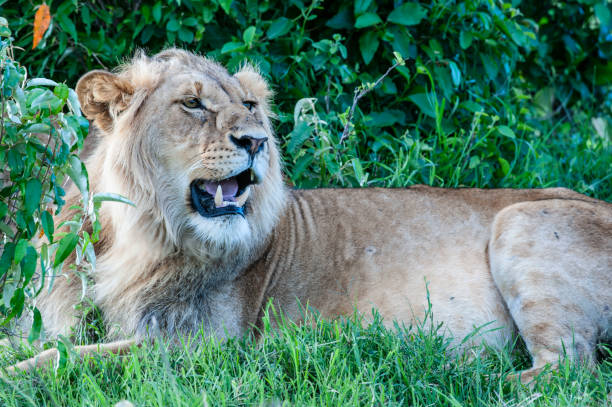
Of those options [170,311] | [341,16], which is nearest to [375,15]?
[341,16]

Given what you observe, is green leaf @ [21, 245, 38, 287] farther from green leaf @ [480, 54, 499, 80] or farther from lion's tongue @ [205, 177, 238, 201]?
green leaf @ [480, 54, 499, 80]

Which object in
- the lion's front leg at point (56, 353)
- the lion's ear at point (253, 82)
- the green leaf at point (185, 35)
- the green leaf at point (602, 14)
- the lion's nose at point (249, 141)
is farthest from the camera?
the green leaf at point (602, 14)

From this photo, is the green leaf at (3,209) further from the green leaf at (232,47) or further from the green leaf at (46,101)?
the green leaf at (232,47)

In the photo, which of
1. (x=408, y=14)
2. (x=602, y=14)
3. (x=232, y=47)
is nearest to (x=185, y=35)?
(x=232, y=47)

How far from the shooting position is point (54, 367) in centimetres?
267

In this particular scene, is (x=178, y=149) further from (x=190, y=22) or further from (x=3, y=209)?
(x=190, y=22)

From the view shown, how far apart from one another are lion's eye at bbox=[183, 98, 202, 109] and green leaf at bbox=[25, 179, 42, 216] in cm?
78

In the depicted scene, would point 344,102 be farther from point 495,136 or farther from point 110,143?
point 110,143

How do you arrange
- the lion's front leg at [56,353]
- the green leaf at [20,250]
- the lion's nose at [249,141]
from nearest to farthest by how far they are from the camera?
1. the green leaf at [20,250]
2. the lion's front leg at [56,353]
3. the lion's nose at [249,141]

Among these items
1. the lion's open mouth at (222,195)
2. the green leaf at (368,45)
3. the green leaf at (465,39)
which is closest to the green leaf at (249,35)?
the green leaf at (368,45)

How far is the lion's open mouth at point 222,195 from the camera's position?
118 inches

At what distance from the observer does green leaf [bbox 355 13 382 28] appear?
14.3 ft

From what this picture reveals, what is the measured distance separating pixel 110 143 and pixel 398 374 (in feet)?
4.81

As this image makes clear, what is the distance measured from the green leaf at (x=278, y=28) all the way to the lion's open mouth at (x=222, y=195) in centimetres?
161
